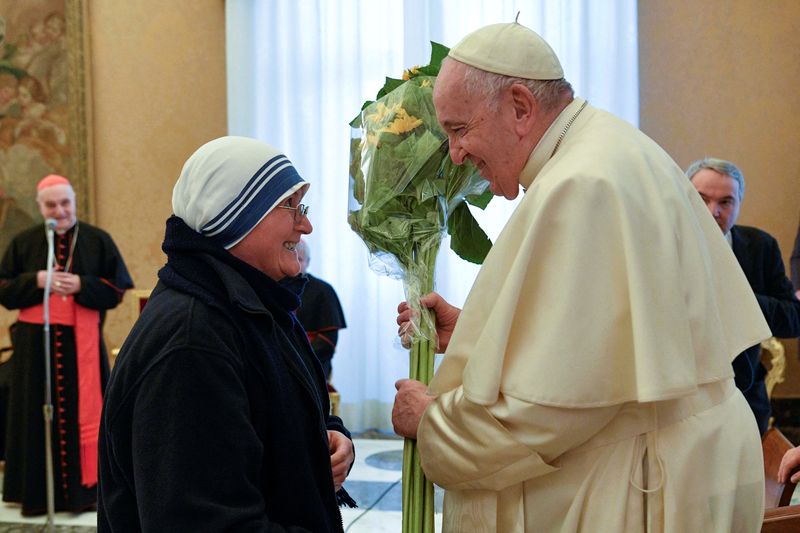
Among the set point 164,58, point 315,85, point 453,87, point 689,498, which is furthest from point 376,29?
point 689,498

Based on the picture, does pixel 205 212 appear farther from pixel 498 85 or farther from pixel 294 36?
pixel 294 36

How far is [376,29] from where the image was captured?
24.9ft

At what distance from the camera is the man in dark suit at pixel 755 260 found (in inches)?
129

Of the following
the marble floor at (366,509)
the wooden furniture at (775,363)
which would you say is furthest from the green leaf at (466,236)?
the wooden furniture at (775,363)

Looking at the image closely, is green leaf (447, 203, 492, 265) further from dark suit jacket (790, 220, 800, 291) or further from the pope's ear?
dark suit jacket (790, 220, 800, 291)

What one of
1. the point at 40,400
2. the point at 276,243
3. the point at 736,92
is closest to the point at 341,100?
the point at 736,92

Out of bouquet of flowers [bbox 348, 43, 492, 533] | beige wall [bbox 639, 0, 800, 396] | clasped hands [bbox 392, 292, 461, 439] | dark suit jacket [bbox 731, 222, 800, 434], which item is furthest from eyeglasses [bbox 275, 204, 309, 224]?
beige wall [bbox 639, 0, 800, 396]

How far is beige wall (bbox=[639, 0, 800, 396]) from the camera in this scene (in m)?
6.88

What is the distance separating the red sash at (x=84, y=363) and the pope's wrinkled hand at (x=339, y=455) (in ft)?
12.4

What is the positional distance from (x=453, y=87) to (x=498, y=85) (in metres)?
0.10

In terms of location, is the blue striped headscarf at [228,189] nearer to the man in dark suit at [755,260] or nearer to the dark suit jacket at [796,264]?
the man in dark suit at [755,260]

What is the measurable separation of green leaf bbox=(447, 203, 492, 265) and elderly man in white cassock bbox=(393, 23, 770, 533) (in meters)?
0.39

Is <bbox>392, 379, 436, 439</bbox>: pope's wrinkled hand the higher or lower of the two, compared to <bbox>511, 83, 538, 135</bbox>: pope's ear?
lower

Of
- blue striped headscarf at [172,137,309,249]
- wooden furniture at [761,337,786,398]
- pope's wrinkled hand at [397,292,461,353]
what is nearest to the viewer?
blue striped headscarf at [172,137,309,249]
